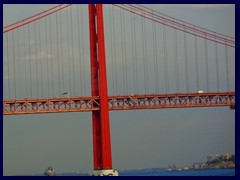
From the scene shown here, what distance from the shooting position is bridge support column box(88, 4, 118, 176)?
170 feet

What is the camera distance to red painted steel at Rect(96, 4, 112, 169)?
170 feet

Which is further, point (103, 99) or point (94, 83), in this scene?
point (94, 83)

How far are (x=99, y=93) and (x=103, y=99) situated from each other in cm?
54

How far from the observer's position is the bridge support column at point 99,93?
170 ft

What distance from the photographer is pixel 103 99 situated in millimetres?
52562

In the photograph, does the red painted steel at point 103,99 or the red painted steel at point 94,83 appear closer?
the red painted steel at point 103,99

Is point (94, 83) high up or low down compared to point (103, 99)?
up

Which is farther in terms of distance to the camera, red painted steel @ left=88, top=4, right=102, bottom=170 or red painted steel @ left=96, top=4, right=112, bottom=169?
red painted steel @ left=88, top=4, right=102, bottom=170

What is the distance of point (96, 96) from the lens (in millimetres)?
53125

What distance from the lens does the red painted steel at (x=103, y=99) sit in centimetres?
5181
